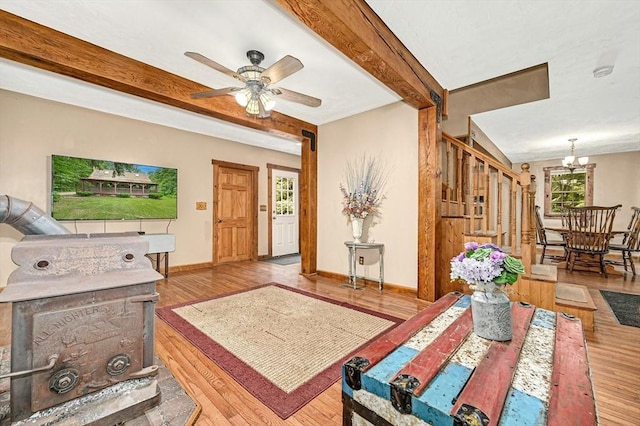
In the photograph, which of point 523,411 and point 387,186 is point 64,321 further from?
point 387,186

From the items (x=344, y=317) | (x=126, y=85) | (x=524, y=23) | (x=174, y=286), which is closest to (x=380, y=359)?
(x=344, y=317)

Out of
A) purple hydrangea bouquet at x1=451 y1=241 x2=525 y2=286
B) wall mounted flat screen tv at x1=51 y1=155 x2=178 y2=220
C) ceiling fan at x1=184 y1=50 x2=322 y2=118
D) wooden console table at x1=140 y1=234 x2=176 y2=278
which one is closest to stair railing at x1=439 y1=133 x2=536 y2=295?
purple hydrangea bouquet at x1=451 y1=241 x2=525 y2=286

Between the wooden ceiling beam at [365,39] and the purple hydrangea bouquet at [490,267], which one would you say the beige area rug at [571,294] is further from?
the wooden ceiling beam at [365,39]

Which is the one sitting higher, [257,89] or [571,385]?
[257,89]

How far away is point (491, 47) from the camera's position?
2.49m

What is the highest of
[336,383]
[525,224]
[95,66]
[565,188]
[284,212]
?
[95,66]

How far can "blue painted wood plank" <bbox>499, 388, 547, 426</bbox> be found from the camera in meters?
0.76

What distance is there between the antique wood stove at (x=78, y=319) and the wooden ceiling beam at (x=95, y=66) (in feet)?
5.91

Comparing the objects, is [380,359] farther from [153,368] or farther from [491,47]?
[491,47]

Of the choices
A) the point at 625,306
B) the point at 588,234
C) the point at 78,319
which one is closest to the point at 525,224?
the point at 625,306

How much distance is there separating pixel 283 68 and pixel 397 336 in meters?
2.07

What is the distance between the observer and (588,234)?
451 centimetres

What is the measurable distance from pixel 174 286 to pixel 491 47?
4.64 m

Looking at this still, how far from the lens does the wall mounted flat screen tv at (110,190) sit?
12.0 feet
